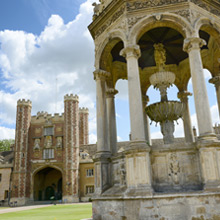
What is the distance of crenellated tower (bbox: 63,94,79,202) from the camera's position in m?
41.8

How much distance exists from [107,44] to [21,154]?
38109mm

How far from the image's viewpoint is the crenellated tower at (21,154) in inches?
1669

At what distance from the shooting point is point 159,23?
1039 cm

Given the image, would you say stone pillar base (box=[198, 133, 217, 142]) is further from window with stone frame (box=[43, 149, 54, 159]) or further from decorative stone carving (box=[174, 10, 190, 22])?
window with stone frame (box=[43, 149, 54, 159])

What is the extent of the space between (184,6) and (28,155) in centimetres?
4120

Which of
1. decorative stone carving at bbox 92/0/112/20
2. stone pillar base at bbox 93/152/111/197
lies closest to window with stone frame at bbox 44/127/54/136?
decorative stone carving at bbox 92/0/112/20

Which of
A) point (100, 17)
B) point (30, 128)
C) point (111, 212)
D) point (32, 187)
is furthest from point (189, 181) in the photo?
point (30, 128)

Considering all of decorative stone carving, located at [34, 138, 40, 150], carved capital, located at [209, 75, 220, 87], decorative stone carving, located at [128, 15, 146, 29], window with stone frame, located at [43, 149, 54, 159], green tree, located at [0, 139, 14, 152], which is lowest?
carved capital, located at [209, 75, 220, 87]

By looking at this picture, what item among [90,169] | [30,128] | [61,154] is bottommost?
[90,169]

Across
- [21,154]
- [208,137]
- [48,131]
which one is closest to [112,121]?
[208,137]

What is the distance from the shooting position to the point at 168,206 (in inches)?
317

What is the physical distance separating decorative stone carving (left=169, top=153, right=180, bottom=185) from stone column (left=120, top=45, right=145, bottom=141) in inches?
50.4

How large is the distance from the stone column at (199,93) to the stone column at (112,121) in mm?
4755

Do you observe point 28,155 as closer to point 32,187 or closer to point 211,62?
point 32,187
